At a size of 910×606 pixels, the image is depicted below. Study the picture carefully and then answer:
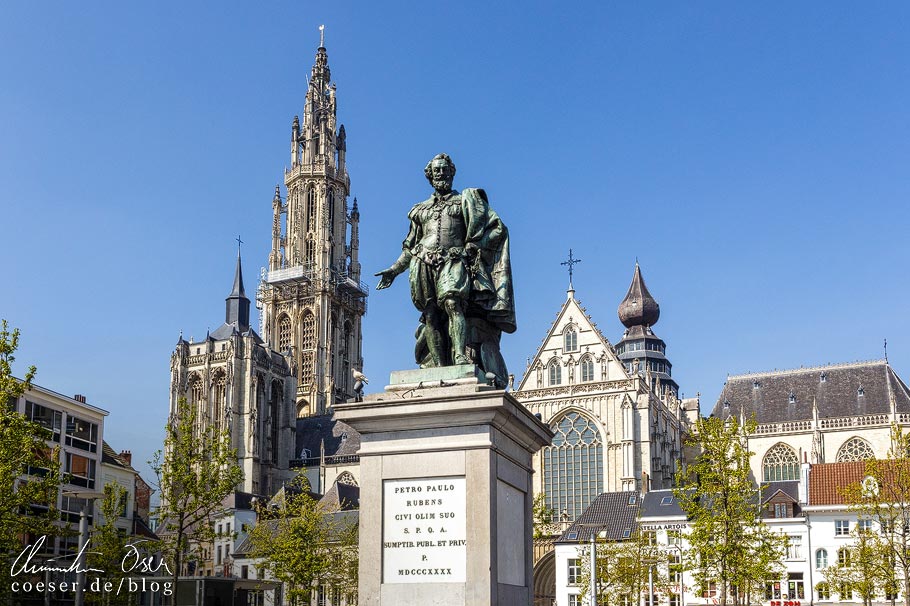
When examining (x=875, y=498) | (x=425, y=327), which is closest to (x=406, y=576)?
(x=425, y=327)

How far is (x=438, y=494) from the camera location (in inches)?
366

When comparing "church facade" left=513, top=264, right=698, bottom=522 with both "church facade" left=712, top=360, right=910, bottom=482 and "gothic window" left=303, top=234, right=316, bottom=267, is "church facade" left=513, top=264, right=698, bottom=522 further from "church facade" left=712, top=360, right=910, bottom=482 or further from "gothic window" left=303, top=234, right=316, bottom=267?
"gothic window" left=303, top=234, right=316, bottom=267

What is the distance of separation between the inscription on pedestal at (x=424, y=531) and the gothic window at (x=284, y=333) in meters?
90.2

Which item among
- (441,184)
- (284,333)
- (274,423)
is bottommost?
(441,184)

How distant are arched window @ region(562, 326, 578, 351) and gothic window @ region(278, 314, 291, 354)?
4300 centimetres

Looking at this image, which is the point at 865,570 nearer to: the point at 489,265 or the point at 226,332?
the point at 489,265

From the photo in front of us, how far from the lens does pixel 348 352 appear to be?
101000 mm

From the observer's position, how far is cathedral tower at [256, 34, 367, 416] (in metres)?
96.8

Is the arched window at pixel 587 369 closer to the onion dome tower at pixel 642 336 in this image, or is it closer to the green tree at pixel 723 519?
the onion dome tower at pixel 642 336

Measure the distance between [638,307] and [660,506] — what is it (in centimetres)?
3310

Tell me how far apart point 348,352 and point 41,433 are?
7952cm

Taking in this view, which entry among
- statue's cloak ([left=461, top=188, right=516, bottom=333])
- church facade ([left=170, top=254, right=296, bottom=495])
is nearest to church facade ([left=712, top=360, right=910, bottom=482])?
church facade ([left=170, top=254, right=296, bottom=495])

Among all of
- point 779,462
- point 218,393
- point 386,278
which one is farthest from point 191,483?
point 218,393

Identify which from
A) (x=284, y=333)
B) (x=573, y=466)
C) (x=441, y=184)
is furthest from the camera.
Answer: (x=284, y=333)
